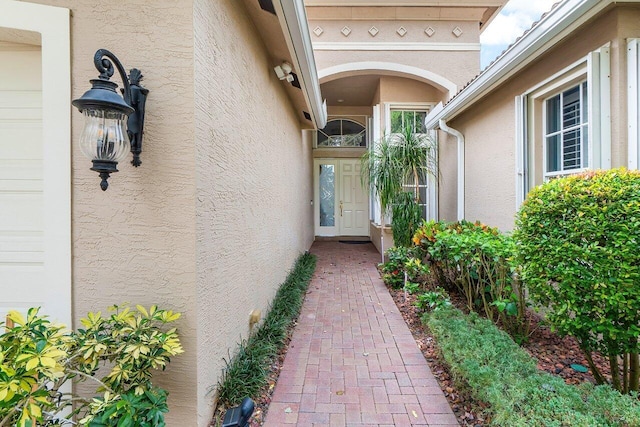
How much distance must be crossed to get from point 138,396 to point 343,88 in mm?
8778

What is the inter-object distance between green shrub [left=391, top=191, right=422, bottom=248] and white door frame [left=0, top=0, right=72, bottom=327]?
5.50m

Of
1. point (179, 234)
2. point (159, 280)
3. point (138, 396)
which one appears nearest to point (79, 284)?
point (159, 280)

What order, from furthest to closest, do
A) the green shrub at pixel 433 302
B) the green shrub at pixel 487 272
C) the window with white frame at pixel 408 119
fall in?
1. the window with white frame at pixel 408 119
2. the green shrub at pixel 433 302
3. the green shrub at pixel 487 272

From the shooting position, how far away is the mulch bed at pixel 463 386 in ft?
7.57

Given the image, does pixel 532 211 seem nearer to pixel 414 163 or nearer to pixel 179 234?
pixel 179 234

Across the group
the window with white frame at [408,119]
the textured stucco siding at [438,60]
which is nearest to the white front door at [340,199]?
the window with white frame at [408,119]

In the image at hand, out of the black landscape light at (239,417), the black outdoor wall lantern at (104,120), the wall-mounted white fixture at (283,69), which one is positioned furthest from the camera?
the wall-mounted white fixture at (283,69)

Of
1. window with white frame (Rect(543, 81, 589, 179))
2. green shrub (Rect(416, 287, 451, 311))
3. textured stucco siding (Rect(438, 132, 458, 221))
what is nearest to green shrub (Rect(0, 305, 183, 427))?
green shrub (Rect(416, 287, 451, 311))

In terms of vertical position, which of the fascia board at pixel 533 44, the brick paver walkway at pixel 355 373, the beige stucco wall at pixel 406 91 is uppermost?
the beige stucco wall at pixel 406 91

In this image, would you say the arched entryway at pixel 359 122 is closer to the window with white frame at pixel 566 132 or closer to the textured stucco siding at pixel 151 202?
the window with white frame at pixel 566 132

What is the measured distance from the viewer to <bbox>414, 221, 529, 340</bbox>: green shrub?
3307mm

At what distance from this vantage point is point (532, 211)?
258 centimetres

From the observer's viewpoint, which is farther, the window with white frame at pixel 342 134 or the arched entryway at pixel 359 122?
the window with white frame at pixel 342 134

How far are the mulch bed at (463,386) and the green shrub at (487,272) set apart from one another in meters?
0.24
